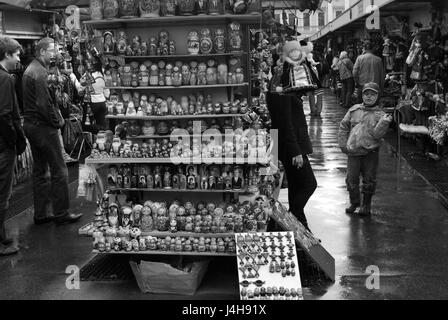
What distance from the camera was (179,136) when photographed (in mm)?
5035

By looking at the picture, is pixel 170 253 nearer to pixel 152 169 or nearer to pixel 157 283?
pixel 157 283

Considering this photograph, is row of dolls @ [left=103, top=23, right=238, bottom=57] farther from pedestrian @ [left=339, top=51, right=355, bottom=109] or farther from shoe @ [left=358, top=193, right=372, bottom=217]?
pedestrian @ [left=339, top=51, right=355, bottom=109]

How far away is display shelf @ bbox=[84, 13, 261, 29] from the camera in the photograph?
4863 mm

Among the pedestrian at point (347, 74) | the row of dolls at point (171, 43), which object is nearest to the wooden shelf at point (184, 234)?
the row of dolls at point (171, 43)

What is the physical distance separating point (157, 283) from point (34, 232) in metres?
2.40

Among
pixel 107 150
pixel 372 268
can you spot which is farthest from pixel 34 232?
pixel 372 268

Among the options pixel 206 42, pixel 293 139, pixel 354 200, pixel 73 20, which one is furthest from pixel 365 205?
pixel 73 20

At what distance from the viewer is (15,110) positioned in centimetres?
586

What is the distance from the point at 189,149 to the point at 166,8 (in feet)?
3.97

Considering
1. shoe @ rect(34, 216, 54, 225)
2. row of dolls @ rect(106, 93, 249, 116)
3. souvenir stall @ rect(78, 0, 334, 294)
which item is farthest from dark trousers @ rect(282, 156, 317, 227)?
shoe @ rect(34, 216, 54, 225)

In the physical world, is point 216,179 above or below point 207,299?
above

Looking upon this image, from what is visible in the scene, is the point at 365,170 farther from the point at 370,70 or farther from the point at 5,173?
the point at 370,70

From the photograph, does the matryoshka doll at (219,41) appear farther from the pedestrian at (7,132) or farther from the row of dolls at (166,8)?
the pedestrian at (7,132)

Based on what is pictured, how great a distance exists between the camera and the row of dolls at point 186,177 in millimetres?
4871
